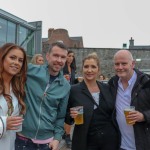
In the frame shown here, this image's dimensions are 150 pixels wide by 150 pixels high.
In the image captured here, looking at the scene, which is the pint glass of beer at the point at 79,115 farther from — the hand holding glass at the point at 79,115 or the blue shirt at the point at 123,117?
the blue shirt at the point at 123,117

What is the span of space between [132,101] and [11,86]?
137 cm

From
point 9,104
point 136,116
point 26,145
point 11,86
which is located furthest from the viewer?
point 136,116

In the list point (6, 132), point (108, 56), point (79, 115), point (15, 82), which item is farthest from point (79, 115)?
point (108, 56)

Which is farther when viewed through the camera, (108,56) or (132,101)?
(108,56)

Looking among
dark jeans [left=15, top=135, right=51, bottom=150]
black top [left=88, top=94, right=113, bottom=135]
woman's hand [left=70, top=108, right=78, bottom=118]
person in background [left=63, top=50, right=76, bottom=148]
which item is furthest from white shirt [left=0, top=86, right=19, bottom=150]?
person in background [left=63, top=50, right=76, bottom=148]

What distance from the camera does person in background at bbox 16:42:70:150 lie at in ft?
9.61

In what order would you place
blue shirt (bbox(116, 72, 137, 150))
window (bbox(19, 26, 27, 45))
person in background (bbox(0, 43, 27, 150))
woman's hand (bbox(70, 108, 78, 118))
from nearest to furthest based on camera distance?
person in background (bbox(0, 43, 27, 150)) < woman's hand (bbox(70, 108, 78, 118)) < blue shirt (bbox(116, 72, 137, 150)) < window (bbox(19, 26, 27, 45))

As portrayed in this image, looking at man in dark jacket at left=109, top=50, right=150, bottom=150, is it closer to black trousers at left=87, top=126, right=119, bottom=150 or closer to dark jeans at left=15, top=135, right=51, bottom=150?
black trousers at left=87, top=126, right=119, bottom=150

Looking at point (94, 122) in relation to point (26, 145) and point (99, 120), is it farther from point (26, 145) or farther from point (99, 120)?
point (26, 145)

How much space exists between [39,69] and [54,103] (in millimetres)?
407

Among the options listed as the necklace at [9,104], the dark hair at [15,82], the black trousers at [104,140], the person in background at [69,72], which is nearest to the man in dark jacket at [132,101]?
the black trousers at [104,140]

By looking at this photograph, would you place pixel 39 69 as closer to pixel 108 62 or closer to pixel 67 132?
pixel 67 132

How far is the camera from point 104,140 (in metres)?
3.44

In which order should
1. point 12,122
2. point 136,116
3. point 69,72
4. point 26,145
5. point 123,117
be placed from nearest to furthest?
point 12,122, point 26,145, point 136,116, point 123,117, point 69,72
